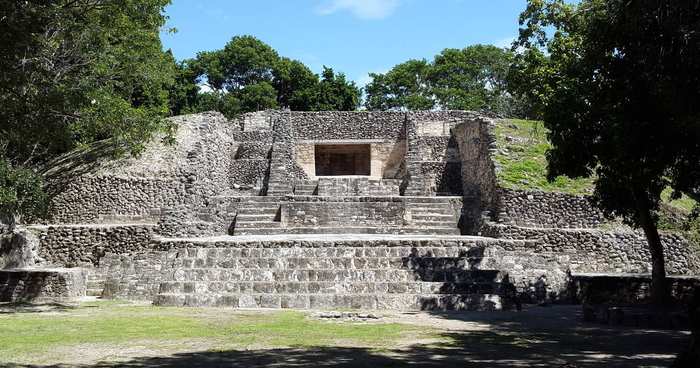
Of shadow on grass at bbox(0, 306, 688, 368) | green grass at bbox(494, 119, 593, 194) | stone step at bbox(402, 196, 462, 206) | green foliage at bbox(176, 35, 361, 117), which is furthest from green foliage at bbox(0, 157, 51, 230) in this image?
green foliage at bbox(176, 35, 361, 117)

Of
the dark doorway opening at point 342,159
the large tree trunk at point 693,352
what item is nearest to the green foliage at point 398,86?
the dark doorway opening at point 342,159

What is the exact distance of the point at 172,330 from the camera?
8.30 m

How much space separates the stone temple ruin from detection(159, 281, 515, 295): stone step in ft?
0.09

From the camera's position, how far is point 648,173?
30.6ft

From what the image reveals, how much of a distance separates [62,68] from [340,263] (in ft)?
23.0

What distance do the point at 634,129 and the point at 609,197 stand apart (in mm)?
2518

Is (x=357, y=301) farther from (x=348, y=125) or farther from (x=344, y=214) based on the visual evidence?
(x=348, y=125)

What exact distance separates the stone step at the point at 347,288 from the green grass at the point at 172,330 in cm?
106

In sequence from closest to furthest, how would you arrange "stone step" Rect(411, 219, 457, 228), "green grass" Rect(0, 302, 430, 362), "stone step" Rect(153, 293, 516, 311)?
"green grass" Rect(0, 302, 430, 362), "stone step" Rect(153, 293, 516, 311), "stone step" Rect(411, 219, 457, 228)

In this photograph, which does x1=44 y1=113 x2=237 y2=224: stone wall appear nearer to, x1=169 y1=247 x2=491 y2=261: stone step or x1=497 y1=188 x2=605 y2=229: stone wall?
x1=169 y1=247 x2=491 y2=261: stone step

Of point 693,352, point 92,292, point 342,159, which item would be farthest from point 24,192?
point 342,159

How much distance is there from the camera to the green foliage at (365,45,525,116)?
4131cm

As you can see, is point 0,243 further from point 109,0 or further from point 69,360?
point 69,360

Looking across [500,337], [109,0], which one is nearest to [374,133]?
[109,0]
